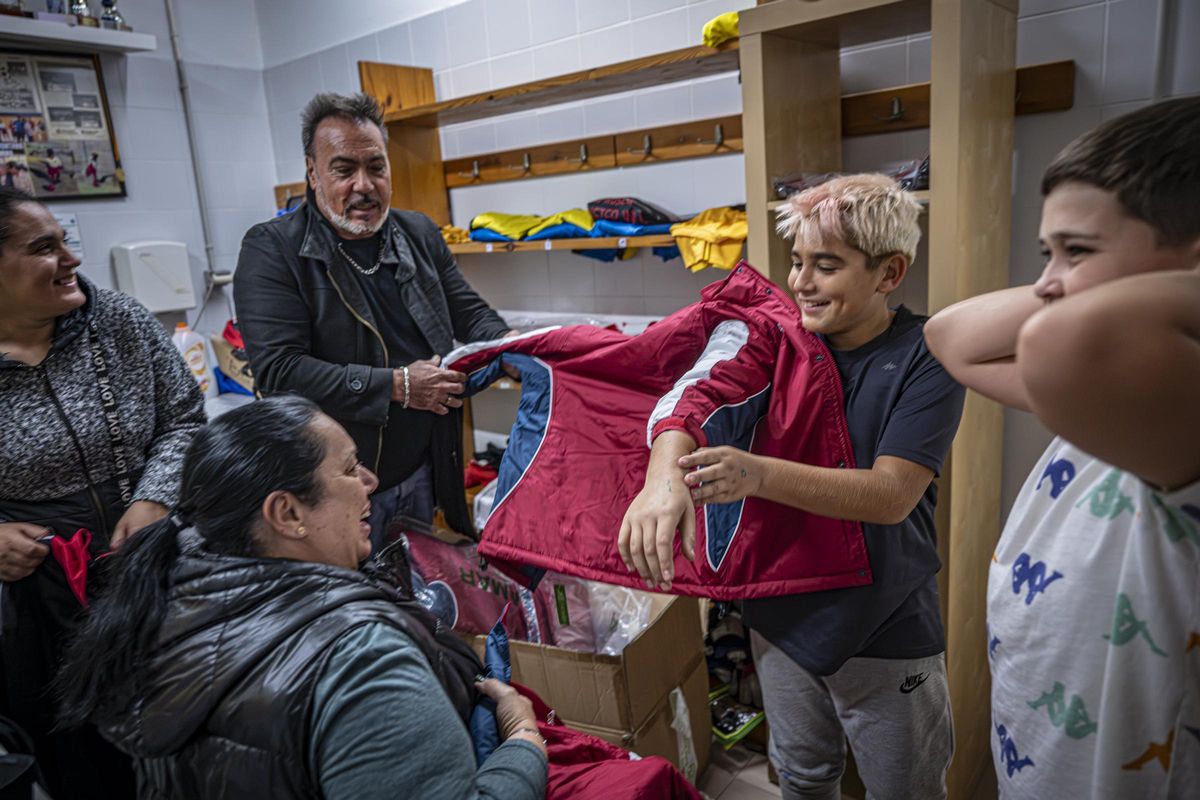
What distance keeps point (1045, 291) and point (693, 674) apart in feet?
5.81

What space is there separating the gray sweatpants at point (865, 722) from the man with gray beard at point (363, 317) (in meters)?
0.98

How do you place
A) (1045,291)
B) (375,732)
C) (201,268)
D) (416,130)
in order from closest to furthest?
(1045,291) < (375,732) < (416,130) < (201,268)

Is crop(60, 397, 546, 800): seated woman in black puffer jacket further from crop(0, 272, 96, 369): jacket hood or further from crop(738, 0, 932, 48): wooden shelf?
crop(738, 0, 932, 48): wooden shelf

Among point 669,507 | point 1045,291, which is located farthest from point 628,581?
point 1045,291

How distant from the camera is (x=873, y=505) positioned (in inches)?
48.1

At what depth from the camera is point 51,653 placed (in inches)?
64.3

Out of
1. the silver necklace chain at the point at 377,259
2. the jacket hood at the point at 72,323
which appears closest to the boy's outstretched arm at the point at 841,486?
the silver necklace chain at the point at 377,259

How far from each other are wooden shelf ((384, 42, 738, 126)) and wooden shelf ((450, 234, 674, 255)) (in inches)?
19.0

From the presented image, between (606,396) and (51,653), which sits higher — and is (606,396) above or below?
above

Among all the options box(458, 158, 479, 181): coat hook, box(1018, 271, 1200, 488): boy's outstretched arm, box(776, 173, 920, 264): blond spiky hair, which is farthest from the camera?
box(458, 158, 479, 181): coat hook

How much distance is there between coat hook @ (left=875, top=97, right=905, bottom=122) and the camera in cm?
218

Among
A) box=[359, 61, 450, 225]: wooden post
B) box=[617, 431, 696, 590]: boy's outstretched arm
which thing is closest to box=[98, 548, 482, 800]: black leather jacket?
box=[617, 431, 696, 590]: boy's outstretched arm

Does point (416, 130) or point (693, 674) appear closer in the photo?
point (693, 674)

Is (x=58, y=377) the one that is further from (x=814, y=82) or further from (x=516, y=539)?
(x=814, y=82)
